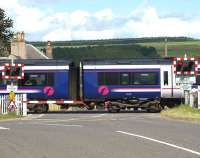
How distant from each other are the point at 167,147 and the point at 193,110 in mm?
17008

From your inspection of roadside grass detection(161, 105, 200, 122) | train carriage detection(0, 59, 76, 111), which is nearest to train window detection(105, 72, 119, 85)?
train carriage detection(0, 59, 76, 111)

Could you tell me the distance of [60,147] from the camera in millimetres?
16719

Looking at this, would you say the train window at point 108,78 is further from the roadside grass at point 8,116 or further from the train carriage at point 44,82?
the roadside grass at point 8,116

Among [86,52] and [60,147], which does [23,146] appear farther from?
[86,52]

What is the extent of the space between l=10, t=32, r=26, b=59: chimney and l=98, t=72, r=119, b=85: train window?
29316 millimetres

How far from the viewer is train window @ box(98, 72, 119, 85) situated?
142 ft

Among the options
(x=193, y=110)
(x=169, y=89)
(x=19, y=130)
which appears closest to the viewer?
(x=19, y=130)

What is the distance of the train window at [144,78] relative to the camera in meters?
43.3

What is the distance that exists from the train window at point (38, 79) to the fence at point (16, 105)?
5301mm

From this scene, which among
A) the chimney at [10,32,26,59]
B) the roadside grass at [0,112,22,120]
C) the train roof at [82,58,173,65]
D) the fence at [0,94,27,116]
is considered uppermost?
the chimney at [10,32,26,59]

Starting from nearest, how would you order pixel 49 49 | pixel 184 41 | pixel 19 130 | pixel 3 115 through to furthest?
pixel 19 130
pixel 3 115
pixel 49 49
pixel 184 41

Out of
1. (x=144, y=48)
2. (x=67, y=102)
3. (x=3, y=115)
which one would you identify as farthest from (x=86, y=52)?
(x=3, y=115)

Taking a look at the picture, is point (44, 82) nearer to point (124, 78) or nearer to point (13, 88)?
point (124, 78)

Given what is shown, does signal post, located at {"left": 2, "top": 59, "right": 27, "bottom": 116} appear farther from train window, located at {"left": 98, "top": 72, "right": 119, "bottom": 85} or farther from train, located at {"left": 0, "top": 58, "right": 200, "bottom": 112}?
train window, located at {"left": 98, "top": 72, "right": 119, "bottom": 85}
